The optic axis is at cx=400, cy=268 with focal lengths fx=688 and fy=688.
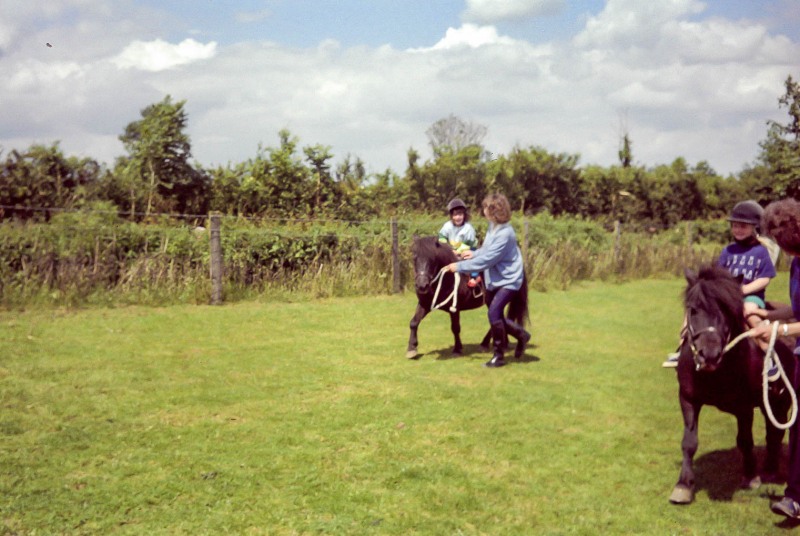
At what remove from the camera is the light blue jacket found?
841 cm

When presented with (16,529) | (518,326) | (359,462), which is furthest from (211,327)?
(16,529)

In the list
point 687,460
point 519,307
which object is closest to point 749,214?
point 687,460

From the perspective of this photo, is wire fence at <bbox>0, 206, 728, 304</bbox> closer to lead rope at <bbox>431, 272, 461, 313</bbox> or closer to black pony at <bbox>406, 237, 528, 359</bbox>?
black pony at <bbox>406, 237, 528, 359</bbox>

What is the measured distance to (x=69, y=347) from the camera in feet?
31.2

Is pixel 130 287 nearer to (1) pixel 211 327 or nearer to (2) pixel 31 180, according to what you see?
(1) pixel 211 327

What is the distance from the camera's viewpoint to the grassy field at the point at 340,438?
14.6ft

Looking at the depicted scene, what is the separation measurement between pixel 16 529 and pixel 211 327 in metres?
7.26

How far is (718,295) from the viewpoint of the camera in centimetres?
443

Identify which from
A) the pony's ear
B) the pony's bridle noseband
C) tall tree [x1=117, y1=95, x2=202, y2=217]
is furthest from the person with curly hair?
tall tree [x1=117, y1=95, x2=202, y2=217]

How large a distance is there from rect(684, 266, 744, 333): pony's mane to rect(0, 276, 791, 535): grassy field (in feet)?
4.38

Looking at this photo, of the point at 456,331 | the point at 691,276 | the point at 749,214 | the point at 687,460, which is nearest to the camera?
the point at 691,276

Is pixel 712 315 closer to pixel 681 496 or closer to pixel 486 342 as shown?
pixel 681 496

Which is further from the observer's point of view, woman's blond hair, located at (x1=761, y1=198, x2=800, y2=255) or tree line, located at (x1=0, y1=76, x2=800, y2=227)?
tree line, located at (x1=0, y1=76, x2=800, y2=227)

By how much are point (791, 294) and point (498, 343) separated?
4.80 meters
